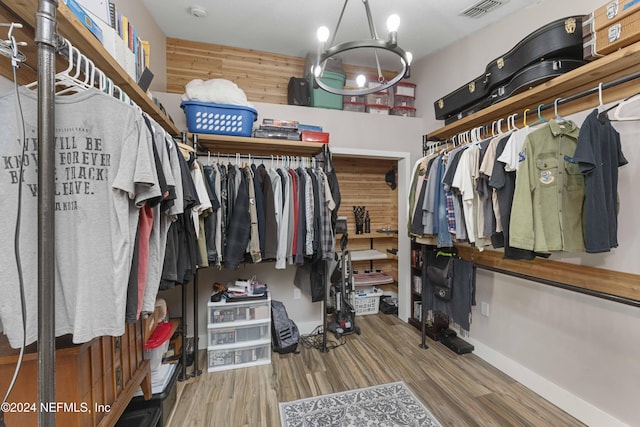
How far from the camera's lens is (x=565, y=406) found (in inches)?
69.2

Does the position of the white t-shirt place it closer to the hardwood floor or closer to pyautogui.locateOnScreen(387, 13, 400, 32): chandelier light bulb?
pyautogui.locateOnScreen(387, 13, 400, 32): chandelier light bulb

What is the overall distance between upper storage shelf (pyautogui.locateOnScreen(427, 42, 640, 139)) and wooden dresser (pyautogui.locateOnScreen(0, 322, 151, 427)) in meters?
2.57

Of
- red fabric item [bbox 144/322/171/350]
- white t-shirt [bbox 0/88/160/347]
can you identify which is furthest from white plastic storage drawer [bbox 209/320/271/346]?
white t-shirt [bbox 0/88/160/347]

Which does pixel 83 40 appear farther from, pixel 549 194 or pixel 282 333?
pixel 282 333

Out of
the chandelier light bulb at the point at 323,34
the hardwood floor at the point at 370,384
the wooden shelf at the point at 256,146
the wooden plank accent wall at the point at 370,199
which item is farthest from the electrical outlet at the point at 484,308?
the chandelier light bulb at the point at 323,34

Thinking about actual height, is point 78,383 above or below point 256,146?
below

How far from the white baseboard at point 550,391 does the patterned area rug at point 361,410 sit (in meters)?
0.88

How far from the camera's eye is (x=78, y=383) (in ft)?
2.98

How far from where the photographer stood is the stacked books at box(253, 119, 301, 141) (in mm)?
2391

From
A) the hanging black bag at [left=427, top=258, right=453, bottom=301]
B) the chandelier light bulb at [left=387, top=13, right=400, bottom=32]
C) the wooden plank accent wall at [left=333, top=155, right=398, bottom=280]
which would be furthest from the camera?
the wooden plank accent wall at [left=333, top=155, right=398, bottom=280]

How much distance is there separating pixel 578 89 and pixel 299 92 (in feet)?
7.45

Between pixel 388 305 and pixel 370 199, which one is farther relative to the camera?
pixel 370 199

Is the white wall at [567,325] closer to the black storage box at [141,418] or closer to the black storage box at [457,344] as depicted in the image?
the black storage box at [457,344]

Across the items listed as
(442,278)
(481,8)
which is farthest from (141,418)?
(481,8)
